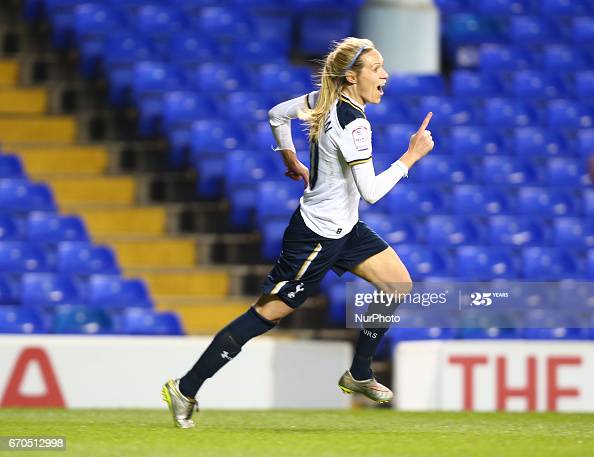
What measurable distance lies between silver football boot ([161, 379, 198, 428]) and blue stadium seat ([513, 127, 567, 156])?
749 cm

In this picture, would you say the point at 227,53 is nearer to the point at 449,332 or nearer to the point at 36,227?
the point at 36,227

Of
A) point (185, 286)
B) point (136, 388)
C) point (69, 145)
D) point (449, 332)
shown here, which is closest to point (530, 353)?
point (449, 332)

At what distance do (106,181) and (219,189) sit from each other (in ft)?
3.47

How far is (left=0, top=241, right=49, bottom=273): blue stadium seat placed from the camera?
34.1 ft

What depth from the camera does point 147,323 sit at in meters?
9.96

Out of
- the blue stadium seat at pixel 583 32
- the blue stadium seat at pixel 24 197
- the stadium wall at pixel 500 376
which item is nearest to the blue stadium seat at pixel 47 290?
the blue stadium seat at pixel 24 197

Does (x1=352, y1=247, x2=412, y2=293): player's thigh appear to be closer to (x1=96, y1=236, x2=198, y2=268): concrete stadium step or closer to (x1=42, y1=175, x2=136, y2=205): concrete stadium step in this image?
(x1=96, y1=236, x2=198, y2=268): concrete stadium step

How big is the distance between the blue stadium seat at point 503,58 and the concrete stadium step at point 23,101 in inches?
170

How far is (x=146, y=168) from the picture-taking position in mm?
12594

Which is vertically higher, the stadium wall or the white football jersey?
the white football jersey

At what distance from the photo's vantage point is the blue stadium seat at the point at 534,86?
13.7m

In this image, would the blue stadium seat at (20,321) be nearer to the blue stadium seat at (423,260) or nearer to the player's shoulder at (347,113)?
the blue stadium seat at (423,260)

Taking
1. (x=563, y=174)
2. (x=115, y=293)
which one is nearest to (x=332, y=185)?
(x=115, y=293)

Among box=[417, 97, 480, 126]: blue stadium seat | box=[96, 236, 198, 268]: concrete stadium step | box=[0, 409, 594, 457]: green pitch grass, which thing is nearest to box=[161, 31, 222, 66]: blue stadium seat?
box=[417, 97, 480, 126]: blue stadium seat
